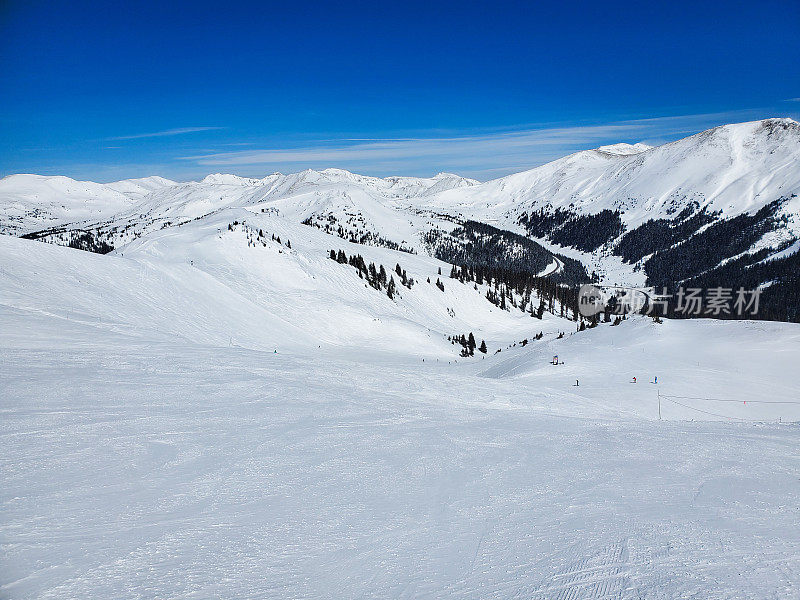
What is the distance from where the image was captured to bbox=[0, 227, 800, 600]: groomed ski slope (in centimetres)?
623

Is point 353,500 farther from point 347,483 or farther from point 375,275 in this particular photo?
point 375,275

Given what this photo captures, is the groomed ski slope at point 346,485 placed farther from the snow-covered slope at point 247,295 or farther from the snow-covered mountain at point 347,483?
the snow-covered slope at point 247,295

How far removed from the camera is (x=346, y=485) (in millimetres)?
9305

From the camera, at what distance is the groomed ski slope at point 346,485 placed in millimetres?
6230

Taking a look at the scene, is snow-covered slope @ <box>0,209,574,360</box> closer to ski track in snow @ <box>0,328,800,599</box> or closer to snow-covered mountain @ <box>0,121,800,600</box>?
snow-covered mountain @ <box>0,121,800,600</box>

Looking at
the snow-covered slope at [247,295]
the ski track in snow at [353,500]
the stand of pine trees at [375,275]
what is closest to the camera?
the ski track in snow at [353,500]

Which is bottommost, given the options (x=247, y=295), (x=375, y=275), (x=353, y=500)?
(x=353, y=500)

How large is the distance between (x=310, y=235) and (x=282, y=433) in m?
126

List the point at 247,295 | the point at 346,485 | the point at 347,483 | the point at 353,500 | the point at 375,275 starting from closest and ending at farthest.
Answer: the point at 353,500
the point at 346,485
the point at 347,483
the point at 247,295
the point at 375,275

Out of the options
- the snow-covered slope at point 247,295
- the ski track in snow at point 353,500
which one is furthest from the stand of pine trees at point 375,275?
the ski track in snow at point 353,500

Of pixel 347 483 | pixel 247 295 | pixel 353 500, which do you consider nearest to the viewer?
pixel 353 500

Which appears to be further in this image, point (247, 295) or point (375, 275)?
point (375, 275)

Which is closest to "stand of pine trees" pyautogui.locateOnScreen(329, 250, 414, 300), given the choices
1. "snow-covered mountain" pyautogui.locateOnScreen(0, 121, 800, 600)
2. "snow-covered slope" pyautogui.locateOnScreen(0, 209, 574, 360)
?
"snow-covered slope" pyautogui.locateOnScreen(0, 209, 574, 360)

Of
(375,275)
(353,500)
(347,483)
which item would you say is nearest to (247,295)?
(375,275)
